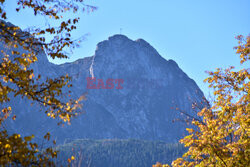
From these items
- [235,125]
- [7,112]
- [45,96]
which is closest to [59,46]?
[45,96]

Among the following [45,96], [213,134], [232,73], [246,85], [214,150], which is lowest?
[214,150]

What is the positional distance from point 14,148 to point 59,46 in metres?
3.47

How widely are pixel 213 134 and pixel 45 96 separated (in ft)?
18.7

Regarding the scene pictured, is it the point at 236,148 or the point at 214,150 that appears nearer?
the point at 236,148

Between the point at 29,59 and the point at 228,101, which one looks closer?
the point at 29,59

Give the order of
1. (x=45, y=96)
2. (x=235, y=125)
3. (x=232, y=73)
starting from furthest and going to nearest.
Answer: (x=232, y=73), (x=235, y=125), (x=45, y=96)

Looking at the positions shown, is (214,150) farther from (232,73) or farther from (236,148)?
(232,73)

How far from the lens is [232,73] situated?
10719 millimetres

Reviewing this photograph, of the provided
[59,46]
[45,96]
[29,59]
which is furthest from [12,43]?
[45,96]

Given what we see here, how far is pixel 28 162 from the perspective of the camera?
17.5 feet

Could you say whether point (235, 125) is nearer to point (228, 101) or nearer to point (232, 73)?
point (228, 101)

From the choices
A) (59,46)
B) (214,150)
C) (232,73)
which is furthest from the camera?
(232,73)

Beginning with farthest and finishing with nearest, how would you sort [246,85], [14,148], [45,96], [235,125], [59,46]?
1. [246,85]
2. [235,125]
3. [59,46]
4. [45,96]
5. [14,148]

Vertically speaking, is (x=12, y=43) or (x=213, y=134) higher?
(x=12, y=43)
